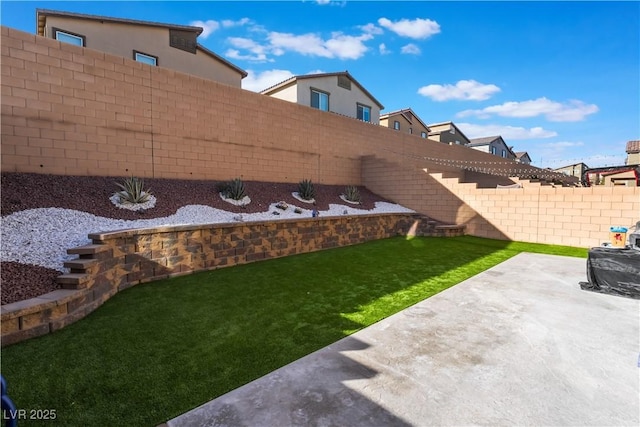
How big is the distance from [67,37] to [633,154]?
42239mm

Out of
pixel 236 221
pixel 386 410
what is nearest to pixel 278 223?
pixel 236 221

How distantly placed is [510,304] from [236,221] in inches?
197

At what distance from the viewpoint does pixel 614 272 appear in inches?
187

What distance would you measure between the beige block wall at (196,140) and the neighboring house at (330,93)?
20.1ft

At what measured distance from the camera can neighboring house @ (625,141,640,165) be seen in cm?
2752

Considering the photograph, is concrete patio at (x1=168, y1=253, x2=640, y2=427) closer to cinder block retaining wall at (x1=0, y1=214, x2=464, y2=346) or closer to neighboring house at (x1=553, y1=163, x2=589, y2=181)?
cinder block retaining wall at (x1=0, y1=214, x2=464, y2=346)

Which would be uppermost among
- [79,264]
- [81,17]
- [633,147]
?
[81,17]

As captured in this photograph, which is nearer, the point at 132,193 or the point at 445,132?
the point at 132,193

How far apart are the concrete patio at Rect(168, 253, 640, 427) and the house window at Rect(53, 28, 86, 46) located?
14.7m

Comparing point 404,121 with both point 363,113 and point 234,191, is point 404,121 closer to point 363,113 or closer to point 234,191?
point 363,113

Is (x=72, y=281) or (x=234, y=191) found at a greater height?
(x=234, y=191)

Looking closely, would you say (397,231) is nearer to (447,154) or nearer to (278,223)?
(278,223)

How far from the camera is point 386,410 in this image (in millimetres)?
2107

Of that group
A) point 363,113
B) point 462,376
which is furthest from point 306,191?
point 363,113
